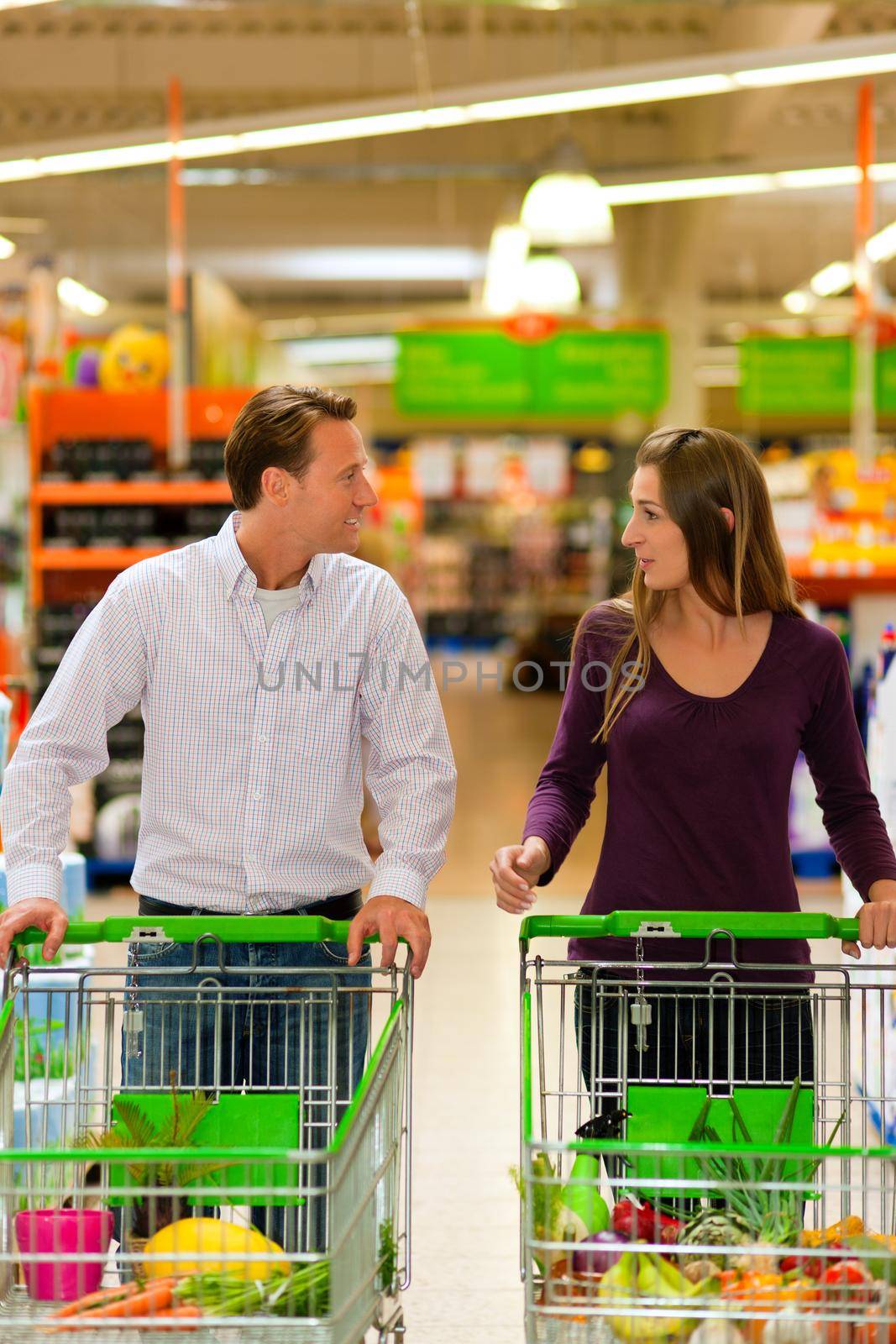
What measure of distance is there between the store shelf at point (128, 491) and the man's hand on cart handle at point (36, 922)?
17.7 feet

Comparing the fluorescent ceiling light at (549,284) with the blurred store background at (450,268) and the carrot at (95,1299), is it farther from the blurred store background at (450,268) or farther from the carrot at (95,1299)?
the carrot at (95,1299)

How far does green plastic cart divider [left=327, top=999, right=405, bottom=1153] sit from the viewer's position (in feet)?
5.55

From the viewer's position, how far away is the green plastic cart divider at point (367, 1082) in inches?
66.6

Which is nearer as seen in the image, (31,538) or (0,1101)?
(0,1101)

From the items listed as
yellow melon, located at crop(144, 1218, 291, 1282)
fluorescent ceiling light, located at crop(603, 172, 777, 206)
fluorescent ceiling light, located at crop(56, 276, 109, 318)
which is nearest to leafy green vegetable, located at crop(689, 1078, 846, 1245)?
yellow melon, located at crop(144, 1218, 291, 1282)

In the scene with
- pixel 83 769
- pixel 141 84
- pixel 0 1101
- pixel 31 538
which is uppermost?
pixel 141 84

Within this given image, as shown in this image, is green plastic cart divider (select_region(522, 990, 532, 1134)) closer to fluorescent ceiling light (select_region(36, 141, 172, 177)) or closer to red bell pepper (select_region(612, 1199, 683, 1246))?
red bell pepper (select_region(612, 1199, 683, 1246))

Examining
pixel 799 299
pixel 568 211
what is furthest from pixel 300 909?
pixel 799 299

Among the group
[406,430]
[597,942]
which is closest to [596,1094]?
[597,942]

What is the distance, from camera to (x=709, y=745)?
7.73 feet

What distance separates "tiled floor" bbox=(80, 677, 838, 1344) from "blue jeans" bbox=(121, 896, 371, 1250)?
985 mm

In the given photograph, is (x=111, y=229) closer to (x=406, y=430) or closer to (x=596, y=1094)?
(x=406, y=430)

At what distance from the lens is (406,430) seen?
86.8 feet

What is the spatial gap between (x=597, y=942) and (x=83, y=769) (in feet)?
2.65
